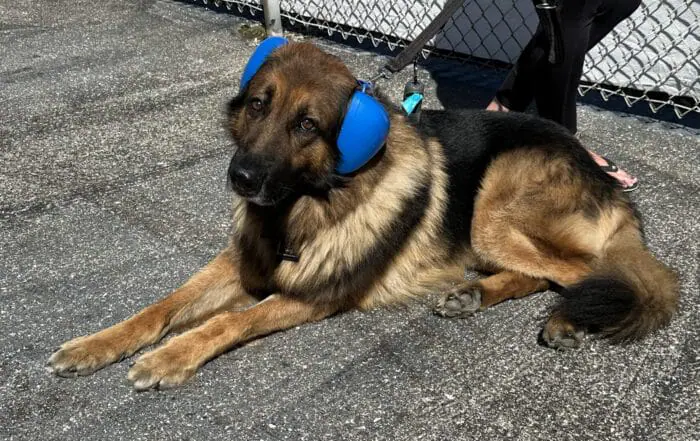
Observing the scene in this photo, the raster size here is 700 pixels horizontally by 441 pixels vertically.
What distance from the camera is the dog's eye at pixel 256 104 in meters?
2.89

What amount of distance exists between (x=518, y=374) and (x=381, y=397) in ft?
1.98

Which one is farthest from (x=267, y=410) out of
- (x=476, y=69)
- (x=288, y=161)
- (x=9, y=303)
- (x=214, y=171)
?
(x=476, y=69)

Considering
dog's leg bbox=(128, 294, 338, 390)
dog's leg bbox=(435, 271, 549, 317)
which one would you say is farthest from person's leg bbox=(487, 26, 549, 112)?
dog's leg bbox=(128, 294, 338, 390)

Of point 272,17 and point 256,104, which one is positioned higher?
point 256,104

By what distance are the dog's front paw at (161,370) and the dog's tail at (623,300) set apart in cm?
161

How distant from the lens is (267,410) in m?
2.79

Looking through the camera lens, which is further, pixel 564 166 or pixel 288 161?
pixel 564 166

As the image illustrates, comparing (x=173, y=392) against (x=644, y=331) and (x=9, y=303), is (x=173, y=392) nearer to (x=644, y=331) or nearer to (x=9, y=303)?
(x=9, y=303)

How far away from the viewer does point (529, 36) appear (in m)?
5.98

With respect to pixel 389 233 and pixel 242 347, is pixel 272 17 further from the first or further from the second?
pixel 242 347

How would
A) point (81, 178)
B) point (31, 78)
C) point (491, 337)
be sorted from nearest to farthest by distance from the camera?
point (491, 337) < point (81, 178) < point (31, 78)

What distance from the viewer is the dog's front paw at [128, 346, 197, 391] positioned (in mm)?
2840

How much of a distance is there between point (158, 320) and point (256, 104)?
101 centimetres

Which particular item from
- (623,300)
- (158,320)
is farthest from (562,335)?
(158,320)
